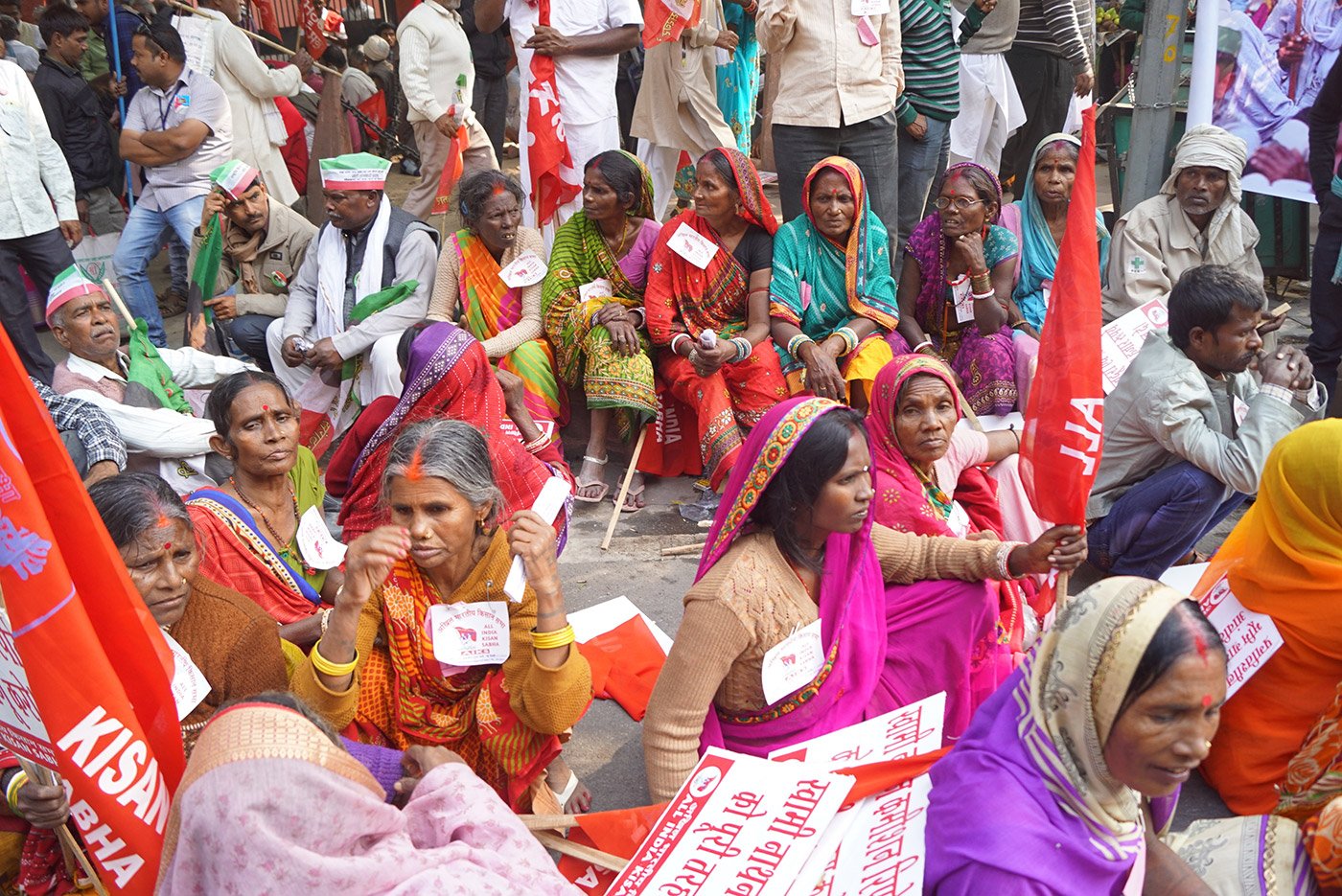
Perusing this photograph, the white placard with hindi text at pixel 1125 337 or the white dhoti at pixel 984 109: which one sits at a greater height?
the white dhoti at pixel 984 109

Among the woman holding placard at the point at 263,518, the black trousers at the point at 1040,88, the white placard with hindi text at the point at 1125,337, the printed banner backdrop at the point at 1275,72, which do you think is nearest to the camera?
the woman holding placard at the point at 263,518

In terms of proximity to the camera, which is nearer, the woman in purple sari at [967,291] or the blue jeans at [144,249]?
the woman in purple sari at [967,291]

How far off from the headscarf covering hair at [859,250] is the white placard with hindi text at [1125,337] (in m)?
1.77

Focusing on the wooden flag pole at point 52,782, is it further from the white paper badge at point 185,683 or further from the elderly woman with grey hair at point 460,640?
the elderly woman with grey hair at point 460,640

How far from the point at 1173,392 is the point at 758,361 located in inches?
69.4

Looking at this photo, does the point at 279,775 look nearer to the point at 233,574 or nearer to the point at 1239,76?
the point at 233,574

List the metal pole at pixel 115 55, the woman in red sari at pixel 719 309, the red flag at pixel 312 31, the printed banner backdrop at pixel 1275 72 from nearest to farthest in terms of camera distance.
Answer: the woman in red sari at pixel 719 309 < the printed banner backdrop at pixel 1275 72 < the metal pole at pixel 115 55 < the red flag at pixel 312 31

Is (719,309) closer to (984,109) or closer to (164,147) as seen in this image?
(984,109)

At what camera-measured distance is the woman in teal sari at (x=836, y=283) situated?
17.2ft

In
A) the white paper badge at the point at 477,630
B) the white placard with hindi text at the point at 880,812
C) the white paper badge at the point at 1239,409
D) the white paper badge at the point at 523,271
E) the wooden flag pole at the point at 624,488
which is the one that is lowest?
the wooden flag pole at the point at 624,488

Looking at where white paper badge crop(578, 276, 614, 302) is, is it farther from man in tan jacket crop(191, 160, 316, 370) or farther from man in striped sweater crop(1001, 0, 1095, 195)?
man in striped sweater crop(1001, 0, 1095, 195)

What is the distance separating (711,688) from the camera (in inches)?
110

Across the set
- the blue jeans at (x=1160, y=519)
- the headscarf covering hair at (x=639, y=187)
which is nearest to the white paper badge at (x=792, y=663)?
the blue jeans at (x=1160, y=519)

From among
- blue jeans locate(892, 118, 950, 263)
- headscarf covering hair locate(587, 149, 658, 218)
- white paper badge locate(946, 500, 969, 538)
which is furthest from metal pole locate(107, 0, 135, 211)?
white paper badge locate(946, 500, 969, 538)
